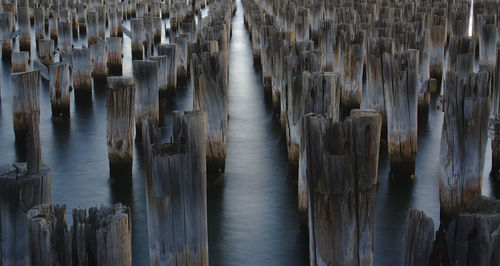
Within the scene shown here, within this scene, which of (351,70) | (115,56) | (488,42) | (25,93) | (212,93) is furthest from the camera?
(115,56)

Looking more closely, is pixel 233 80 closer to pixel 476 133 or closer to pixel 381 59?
pixel 381 59

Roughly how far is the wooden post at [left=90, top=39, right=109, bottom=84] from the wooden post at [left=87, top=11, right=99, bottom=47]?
433 cm

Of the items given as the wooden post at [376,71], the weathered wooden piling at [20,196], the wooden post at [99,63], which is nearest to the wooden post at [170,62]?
the wooden post at [99,63]

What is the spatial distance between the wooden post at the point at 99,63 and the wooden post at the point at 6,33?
13.8 ft

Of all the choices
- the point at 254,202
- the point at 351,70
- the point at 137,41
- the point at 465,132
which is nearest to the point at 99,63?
the point at 137,41

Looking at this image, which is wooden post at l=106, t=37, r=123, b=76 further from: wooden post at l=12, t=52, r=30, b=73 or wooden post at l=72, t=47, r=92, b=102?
wooden post at l=12, t=52, r=30, b=73

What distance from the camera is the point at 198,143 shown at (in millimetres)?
5879

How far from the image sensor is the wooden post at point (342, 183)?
5516 mm

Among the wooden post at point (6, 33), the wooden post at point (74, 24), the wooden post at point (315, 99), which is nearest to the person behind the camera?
the wooden post at point (315, 99)

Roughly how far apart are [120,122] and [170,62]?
4254 millimetres

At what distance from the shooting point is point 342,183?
217 inches

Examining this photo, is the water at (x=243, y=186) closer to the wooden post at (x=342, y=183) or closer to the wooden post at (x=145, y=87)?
the wooden post at (x=145, y=87)

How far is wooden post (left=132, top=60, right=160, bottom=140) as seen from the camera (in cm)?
1051

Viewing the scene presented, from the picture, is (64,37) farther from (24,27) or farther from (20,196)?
(20,196)
